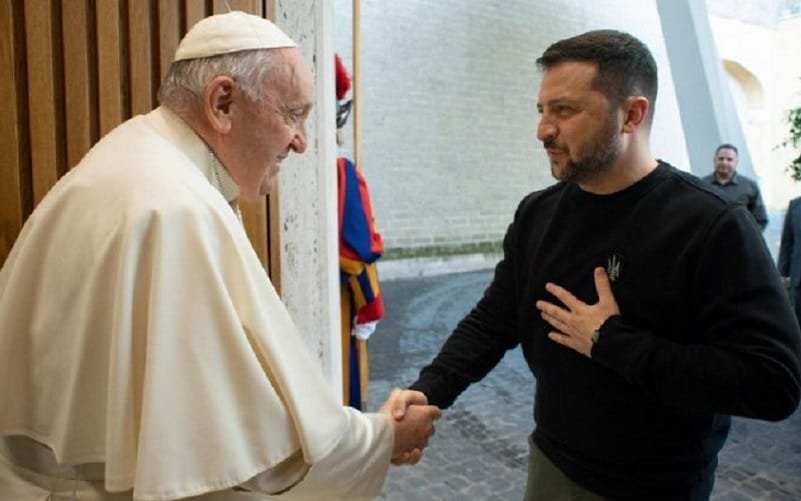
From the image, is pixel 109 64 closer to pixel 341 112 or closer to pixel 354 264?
pixel 341 112

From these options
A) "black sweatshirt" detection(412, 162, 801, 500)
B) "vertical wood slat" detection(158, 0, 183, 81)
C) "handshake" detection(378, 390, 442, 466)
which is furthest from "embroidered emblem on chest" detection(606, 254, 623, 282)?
"vertical wood slat" detection(158, 0, 183, 81)

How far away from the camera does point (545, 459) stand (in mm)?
1701

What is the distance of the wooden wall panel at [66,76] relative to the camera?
7.13 feet

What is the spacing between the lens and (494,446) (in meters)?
4.20

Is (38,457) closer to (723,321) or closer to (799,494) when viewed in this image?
(723,321)

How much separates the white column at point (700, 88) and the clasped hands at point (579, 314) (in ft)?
25.7

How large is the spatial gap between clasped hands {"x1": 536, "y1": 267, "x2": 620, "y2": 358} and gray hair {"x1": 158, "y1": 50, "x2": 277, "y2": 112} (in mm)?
815

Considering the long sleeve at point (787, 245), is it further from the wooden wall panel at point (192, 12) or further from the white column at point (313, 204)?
the wooden wall panel at point (192, 12)

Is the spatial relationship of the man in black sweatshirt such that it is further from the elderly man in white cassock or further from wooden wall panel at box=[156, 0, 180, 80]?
wooden wall panel at box=[156, 0, 180, 80]

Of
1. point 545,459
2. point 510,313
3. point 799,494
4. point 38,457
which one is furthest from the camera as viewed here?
point 799,494

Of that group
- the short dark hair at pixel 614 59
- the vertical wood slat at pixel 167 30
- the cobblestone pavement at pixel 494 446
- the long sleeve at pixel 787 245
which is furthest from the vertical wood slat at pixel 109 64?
the long sleeve at pixel 787 245

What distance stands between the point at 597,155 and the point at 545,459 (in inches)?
30.3

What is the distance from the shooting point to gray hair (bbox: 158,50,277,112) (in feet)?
4.64

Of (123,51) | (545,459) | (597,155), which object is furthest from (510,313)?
(123,51)
